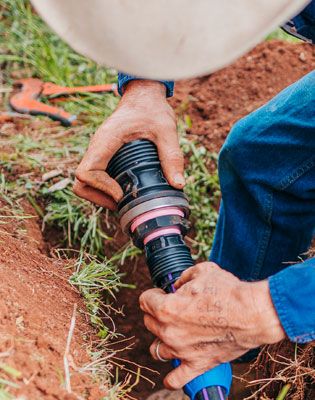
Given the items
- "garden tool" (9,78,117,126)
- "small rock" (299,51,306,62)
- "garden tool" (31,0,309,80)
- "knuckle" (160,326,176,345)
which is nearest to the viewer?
"garden tool" (31,0,309,80)

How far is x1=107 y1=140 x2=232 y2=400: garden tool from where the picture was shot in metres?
1.52

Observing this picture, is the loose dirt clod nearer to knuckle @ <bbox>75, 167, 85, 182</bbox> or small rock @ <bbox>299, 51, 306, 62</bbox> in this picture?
small rock @ <bbox>299, 51, 306, 62</bbox>

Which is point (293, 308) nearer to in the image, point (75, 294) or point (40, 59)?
point (75, 294)

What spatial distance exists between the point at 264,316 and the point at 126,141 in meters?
0.61

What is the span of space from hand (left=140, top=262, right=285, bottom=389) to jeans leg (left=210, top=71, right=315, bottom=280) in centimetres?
54

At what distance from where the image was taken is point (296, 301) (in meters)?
1.33

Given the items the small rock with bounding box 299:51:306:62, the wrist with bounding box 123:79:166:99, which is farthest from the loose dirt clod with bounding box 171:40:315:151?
the wrist with bounding box 123:79:166:99

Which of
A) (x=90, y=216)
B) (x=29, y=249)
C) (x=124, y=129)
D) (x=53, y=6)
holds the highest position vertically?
(x=53, y=6)

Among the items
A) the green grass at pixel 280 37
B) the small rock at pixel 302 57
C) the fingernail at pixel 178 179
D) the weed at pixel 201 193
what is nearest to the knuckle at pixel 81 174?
the fingernail at pixel 178 179

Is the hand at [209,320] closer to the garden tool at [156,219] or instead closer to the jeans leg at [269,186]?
the garden tool at [156,219]

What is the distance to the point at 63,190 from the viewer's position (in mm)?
2328

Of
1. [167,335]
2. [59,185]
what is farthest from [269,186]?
[59,185]

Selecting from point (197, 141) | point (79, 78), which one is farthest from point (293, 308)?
point (79, 78)

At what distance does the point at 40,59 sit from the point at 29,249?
4.68 feet
